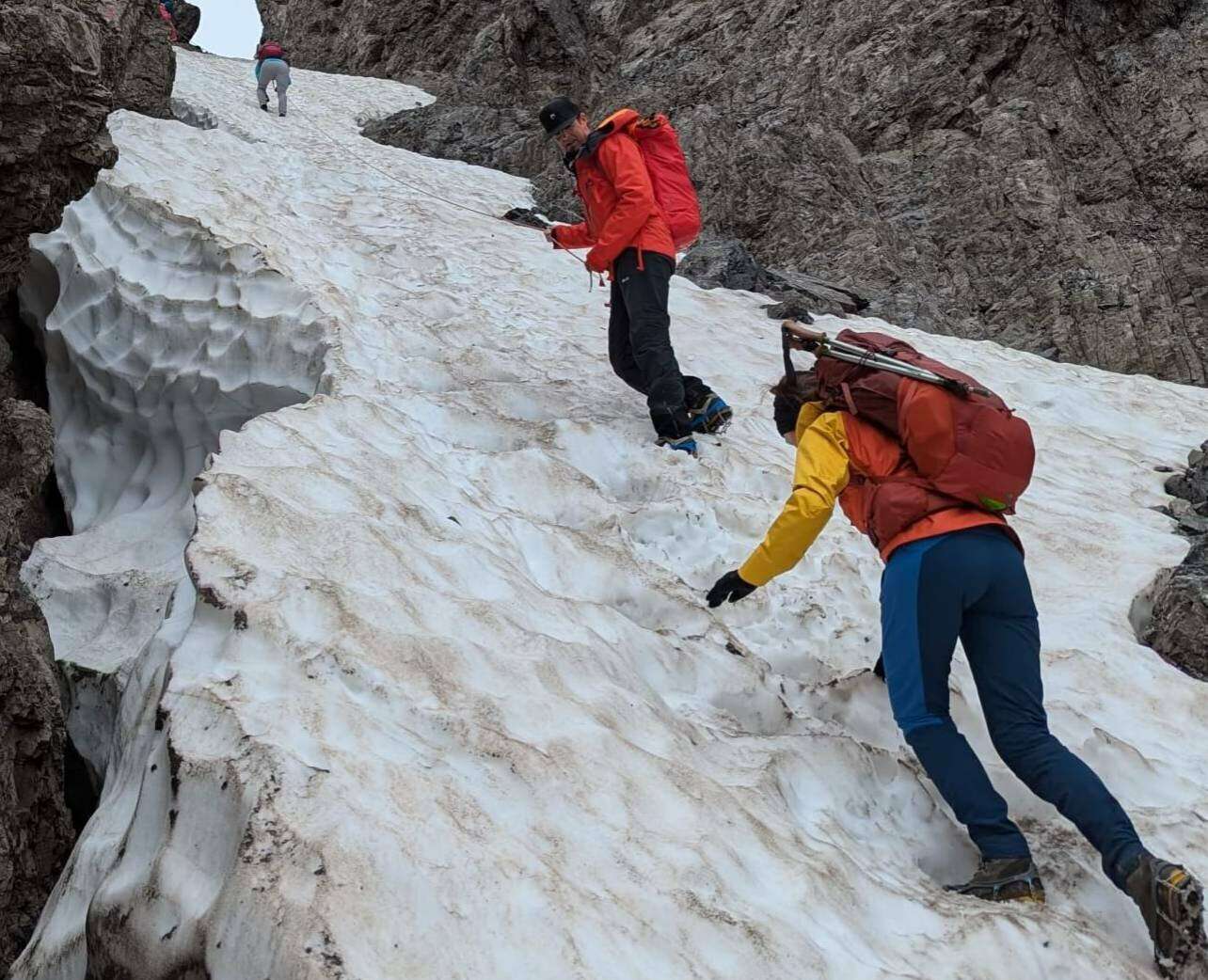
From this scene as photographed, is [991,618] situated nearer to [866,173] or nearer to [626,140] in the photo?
[626,140]

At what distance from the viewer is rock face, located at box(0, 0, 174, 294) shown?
4562 millimetres

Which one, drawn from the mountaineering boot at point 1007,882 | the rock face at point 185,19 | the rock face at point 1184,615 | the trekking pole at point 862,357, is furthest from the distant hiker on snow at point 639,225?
the rock face at point 185,19

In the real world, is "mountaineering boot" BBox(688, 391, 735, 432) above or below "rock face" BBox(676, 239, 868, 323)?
below

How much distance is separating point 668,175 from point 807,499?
3.75 metres

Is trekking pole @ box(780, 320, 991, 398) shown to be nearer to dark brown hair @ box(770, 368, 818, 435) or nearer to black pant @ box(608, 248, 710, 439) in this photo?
dark brown hair @ box(770, 368, 818, 435)

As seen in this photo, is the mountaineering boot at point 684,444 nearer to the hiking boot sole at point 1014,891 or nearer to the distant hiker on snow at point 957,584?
the distant hiker on snow at point 957,584

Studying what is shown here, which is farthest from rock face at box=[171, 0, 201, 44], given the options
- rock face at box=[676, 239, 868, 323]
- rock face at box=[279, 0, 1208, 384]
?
rock face at box=[676, 239, 868, 323]

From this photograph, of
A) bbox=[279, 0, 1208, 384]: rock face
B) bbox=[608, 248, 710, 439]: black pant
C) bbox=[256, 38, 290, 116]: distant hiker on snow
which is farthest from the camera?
bbox=[256, 38, 290, 116]: distant hiker on snow

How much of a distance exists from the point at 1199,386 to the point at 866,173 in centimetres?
573

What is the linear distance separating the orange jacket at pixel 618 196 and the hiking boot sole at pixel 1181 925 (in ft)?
15.3

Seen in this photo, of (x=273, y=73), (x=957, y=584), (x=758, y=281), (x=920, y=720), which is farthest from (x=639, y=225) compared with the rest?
(x=273, y=73)

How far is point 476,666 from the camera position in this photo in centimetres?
395

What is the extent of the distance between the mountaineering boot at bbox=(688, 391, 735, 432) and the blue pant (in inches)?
141

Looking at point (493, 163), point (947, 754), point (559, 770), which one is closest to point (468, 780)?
point (559, 770)
